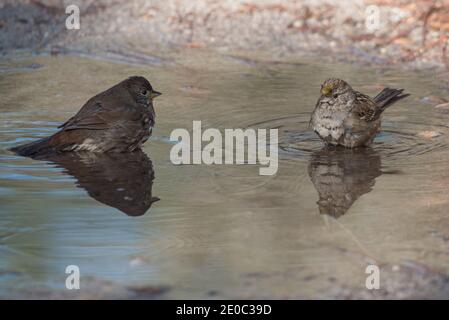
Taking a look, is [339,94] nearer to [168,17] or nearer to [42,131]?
[42,131]

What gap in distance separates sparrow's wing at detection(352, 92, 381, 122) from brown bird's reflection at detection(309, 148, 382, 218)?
29 centimetres

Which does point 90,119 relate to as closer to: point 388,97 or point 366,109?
point 366,109

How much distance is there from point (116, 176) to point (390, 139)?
8.26 ft

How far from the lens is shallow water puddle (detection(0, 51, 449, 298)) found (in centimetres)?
564

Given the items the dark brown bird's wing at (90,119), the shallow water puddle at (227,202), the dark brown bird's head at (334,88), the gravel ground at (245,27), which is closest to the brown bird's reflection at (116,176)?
the shallow water puddle at (227,202)

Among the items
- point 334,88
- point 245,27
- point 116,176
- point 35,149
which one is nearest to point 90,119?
point 35,149

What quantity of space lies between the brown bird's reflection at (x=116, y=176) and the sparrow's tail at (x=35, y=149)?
0.09m

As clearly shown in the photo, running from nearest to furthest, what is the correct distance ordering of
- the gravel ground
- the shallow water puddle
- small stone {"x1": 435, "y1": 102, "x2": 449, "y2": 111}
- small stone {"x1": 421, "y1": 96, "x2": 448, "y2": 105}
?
the shallow water puddle
small stone {"x1": 435, "y1": 102, "x2": 449, "y2": 111}
small stone {"x1": 421, "y1": 96, "x2": 448, "y2": 105}
the gravel ground

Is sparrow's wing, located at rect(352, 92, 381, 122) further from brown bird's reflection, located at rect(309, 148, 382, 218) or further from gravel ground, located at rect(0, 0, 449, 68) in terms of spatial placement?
gravel ground, located at rect(0, 0, 449, 68)

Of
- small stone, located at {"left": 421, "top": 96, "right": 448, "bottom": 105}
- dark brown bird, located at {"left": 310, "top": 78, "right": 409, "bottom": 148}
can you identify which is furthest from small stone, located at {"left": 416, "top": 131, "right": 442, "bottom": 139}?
small stone, located at {"left": 421, "top": 96, "right": 448, "bottom": 105}

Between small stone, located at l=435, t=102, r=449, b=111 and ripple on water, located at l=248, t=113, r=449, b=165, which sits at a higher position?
small stone, located at l=435, t=102, r=449, b=111

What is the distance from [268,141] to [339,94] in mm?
785

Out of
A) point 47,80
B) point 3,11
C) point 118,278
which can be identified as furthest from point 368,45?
point 118,278

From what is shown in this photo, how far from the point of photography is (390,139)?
28.4 feet
